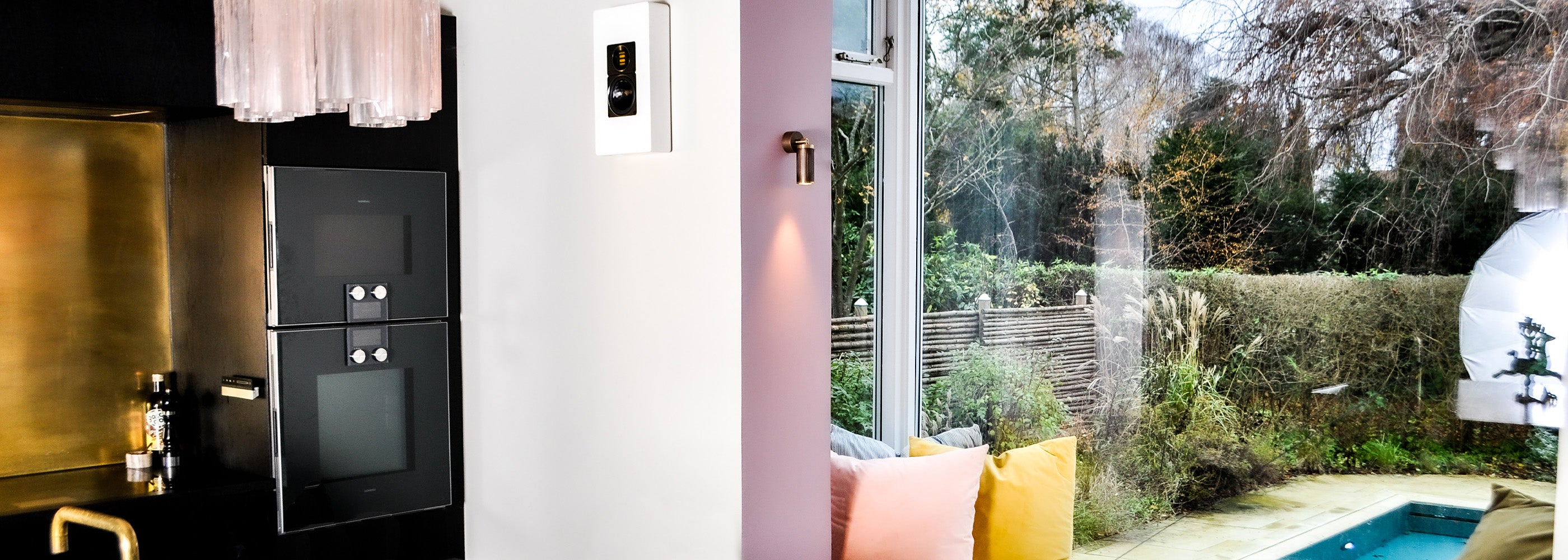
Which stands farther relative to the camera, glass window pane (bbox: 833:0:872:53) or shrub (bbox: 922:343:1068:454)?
glass window pane (bbox: 833:0:872:53)

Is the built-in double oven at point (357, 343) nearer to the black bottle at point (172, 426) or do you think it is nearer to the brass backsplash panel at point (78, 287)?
the black bottle at point (172, 426)

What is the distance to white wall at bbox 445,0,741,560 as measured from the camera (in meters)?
2.37

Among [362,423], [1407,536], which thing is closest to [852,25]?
[362,423]

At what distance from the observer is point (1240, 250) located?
10.0 feet

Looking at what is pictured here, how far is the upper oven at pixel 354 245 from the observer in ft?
8.89

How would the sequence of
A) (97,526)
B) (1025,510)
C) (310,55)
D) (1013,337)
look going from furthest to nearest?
(1013,337), (1025,510), (310,55), (97,526)

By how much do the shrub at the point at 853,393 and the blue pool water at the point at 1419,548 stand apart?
157 centimetres

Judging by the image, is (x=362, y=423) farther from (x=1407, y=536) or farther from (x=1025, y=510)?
(x=1407, y=536)

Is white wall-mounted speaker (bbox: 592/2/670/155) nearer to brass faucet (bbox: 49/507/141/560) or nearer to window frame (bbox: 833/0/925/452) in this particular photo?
brass faucet (bbox: 49/507/141/560)

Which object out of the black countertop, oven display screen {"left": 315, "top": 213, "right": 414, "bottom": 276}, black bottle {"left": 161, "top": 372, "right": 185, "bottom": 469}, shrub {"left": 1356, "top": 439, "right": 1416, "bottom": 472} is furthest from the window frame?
black bottle {"left": 161, "top": 372, "right": 185, "bottom": 469}

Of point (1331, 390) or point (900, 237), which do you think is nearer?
point (1331, 390)

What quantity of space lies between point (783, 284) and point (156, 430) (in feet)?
5.82

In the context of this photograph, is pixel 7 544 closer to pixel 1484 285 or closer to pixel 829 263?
pixel 829 263

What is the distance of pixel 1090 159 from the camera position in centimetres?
333
